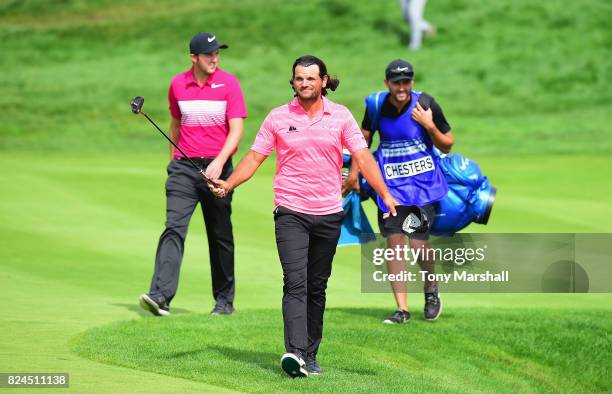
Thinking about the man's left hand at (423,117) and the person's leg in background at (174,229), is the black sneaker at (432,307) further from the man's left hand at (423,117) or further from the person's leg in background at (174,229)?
the person's leg in background at (174,229)

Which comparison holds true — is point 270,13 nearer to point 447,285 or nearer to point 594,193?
point 594,193

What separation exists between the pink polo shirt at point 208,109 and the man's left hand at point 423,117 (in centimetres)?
137

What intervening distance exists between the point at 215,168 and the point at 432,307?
215cm

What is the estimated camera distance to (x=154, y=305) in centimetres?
1044

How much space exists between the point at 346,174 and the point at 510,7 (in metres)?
32.0

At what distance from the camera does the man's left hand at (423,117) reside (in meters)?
10.3

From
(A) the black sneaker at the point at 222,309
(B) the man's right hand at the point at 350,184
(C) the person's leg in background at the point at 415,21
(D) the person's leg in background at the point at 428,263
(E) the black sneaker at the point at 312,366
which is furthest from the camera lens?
(C) the person's leg in background at the point at 415,21

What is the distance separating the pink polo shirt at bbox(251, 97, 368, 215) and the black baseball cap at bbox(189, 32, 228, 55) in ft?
7.81

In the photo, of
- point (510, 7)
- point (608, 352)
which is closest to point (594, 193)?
point (608, 352)

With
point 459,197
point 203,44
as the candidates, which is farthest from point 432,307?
point 203,44

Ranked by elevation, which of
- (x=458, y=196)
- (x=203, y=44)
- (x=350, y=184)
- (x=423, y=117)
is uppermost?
(x=203, y=44)

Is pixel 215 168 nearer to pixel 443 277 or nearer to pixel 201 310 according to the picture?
pixel 201 310

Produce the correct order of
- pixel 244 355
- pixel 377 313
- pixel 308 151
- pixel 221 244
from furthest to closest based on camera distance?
pixel 377 313
pixel 221 244
pixel 244 355
pixel 308 151

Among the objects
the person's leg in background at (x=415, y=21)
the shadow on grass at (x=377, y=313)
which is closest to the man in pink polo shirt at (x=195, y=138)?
the shadow on grass at (x=377, y=313)
